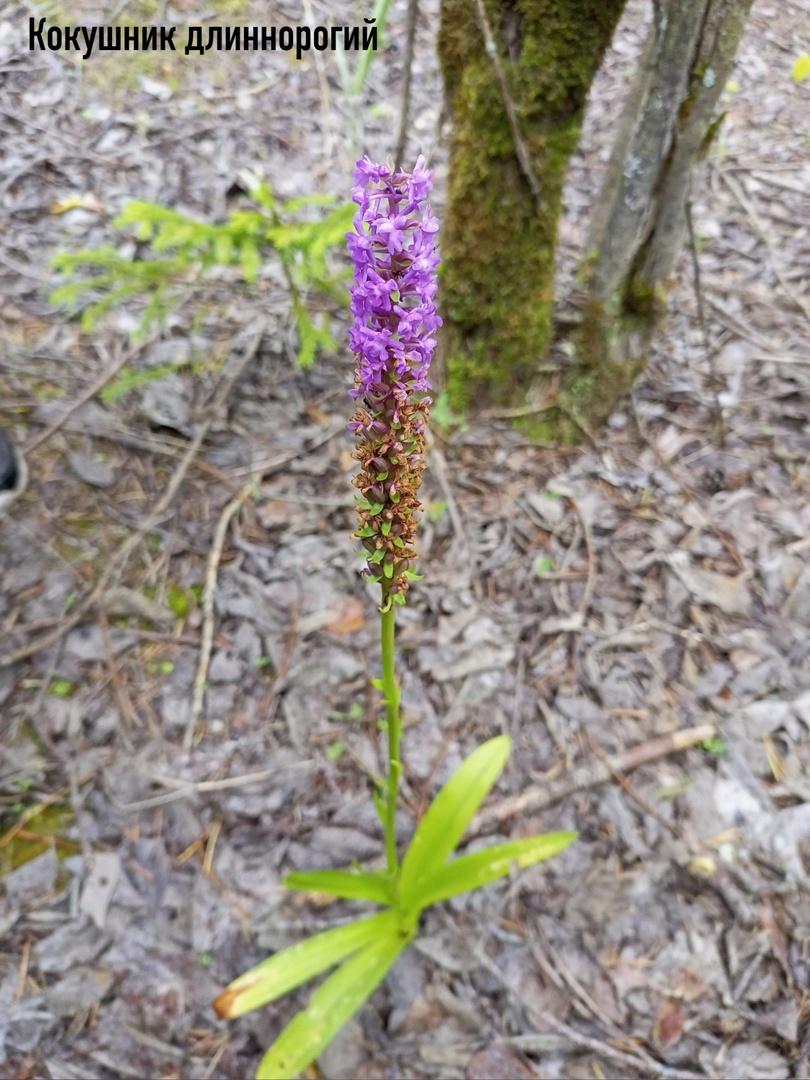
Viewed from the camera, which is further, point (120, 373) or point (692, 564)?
point (120, 373)

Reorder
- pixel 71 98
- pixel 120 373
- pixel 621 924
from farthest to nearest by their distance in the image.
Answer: pixel 71 98, pixel 120 373, pixel 621 924

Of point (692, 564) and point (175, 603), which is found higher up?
point (692, 564)

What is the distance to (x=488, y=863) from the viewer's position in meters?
2.15

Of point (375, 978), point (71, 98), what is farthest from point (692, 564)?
point (71, 98)

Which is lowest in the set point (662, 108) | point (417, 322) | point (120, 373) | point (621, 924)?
point (621, 924)

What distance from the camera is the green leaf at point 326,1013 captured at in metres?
1.95

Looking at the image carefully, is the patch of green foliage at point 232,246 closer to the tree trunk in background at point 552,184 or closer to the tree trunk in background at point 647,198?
the tree trunk in background at point 552,184

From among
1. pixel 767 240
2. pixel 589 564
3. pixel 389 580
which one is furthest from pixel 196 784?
pixel 767 240

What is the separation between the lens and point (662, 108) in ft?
8.71

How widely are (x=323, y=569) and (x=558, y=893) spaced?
4.88ft

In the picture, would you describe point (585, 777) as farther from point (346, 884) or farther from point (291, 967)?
point (291, 967)

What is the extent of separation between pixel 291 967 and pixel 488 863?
61cm

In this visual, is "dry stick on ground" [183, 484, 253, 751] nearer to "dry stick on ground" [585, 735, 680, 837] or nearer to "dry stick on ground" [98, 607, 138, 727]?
"dry stick on ground" [98, 607, 138, 727]

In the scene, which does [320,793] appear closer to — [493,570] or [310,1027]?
[310,1027]
